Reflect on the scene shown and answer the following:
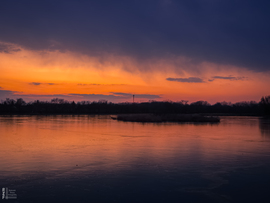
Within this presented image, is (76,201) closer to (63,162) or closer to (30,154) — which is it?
(63,162)

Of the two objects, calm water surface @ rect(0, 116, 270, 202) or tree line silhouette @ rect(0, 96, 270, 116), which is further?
tree line silhouette @ rect(0, 96, 270, 116)

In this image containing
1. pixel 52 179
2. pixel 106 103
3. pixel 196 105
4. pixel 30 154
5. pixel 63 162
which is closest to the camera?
pixel 52 179

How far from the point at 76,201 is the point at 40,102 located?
186 metres

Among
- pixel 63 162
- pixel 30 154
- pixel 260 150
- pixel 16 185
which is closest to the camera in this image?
pixel 16 185

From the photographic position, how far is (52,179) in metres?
9.78

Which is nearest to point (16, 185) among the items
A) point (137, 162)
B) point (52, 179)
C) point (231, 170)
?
point (52, 179)

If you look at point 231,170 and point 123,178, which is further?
point 231,170

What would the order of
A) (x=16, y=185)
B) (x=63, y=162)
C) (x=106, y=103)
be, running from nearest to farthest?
1. (x=16, y=185)
2. (x=63, y=162)
3. (x=106, y=103)

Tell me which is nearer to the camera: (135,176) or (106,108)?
(135,176)

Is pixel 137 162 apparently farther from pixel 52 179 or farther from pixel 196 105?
pixel 196 105

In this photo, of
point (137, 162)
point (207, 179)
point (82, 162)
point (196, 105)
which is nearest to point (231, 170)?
point (207, 179)

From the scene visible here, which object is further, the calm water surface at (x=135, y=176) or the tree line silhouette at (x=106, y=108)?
the tree line silhouette at (x=106, y=108)

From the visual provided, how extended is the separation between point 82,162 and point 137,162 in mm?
2589

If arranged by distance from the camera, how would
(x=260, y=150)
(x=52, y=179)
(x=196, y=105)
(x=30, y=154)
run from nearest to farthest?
(x=52, y=179), (x=30, y=154), (x=260, y=150), (x=196, y=105)
